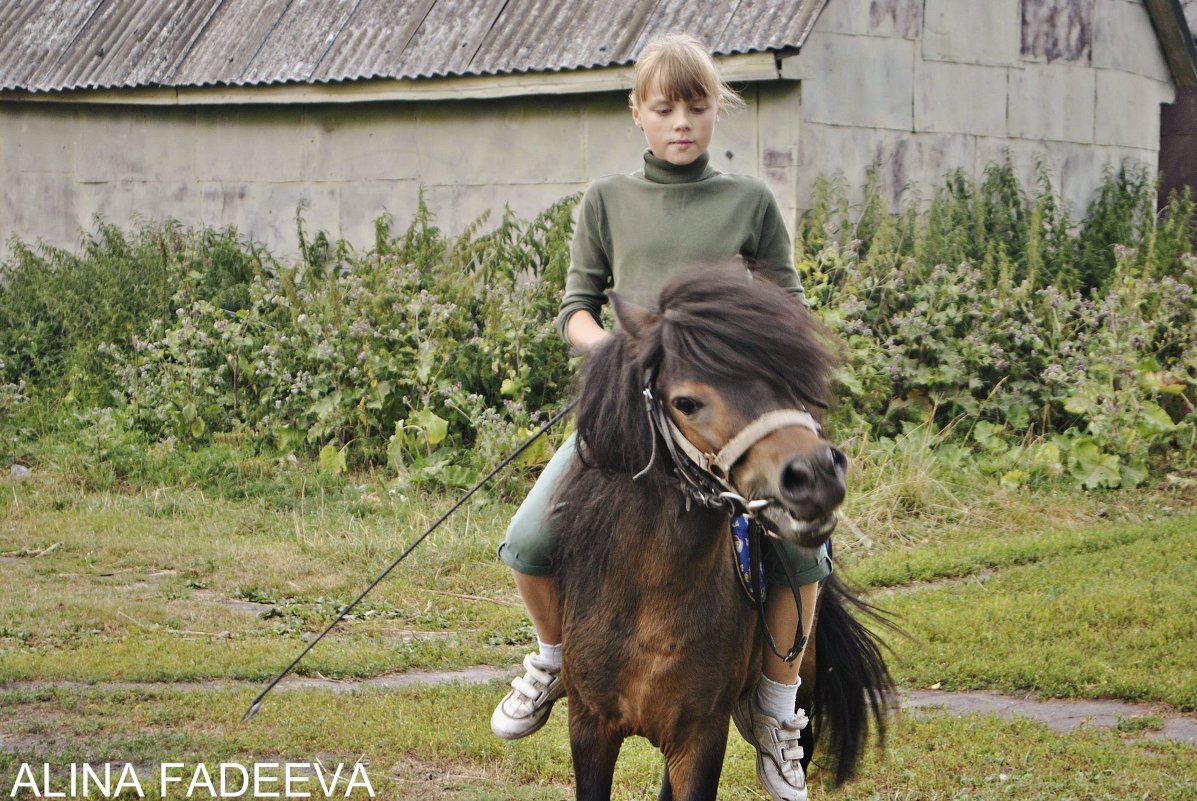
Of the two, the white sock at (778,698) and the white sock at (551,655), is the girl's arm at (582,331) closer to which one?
the white sock at (551,655)

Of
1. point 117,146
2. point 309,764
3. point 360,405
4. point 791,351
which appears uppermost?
point 117,146

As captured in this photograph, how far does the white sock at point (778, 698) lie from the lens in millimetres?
3695

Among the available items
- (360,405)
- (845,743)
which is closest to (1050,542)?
(845,743)

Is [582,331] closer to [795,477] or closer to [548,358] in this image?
[795,477]

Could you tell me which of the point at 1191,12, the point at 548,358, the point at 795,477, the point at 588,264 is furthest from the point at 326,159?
the point at 795,477

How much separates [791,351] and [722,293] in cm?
21

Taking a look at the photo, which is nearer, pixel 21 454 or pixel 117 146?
pixel 21 454

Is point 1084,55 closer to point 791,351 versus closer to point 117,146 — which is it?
point 117,146

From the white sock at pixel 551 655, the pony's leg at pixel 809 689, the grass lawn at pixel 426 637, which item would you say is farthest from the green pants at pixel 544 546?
the grass lawn at pixel 426 637

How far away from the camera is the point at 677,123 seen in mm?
3621

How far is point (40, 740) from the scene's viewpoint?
4.89 m

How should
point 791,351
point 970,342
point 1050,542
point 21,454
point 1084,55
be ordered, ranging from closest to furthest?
point 791,351 < point 1050,542 < point 970,342 < point 21,454 < point 1084,55

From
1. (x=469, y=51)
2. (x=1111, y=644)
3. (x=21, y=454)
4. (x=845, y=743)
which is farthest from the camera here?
(x=469, y=51)

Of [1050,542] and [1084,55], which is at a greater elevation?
[1084,55]
